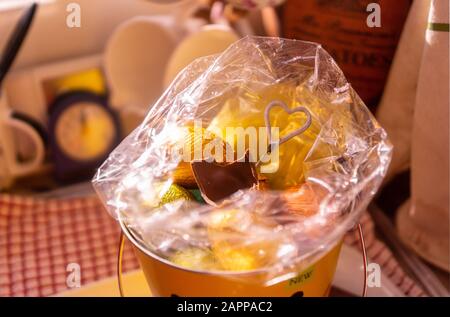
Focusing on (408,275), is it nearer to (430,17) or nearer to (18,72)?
(430,17)

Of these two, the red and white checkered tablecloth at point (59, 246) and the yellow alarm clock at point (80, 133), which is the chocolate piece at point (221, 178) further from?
the yellow alarm clock at point (80, 133)

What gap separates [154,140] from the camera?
50 cm

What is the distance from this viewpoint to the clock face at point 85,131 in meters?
0.86

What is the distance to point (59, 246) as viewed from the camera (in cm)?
74

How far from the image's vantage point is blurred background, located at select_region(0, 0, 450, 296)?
2.12 feet

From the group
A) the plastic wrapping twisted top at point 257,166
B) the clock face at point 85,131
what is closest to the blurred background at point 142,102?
the clock face at point 85,131

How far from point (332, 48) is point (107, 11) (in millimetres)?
378

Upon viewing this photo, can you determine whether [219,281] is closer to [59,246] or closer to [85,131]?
[59,246]

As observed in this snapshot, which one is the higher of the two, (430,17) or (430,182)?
(430,17)

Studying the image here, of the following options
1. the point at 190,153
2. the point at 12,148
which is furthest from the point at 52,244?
the point at 190,153

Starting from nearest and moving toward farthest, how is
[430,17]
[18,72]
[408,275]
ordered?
[430,17], [408,275], [18,72]

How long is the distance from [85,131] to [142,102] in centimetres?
11
